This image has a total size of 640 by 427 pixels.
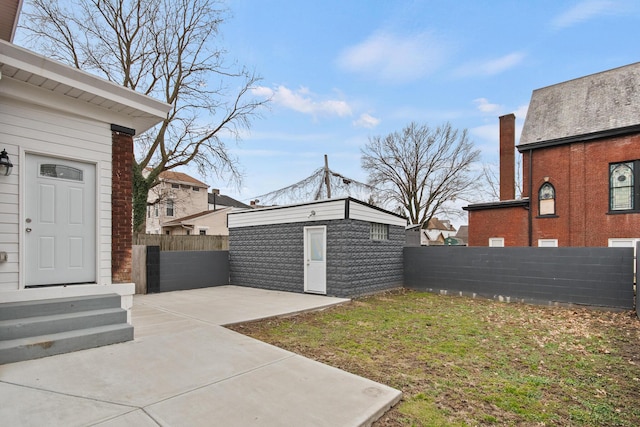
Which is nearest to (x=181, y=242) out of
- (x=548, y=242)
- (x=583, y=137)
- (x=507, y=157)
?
(x=548, y=242)

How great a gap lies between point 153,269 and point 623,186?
16.7m

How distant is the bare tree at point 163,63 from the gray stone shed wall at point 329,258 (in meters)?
6.06

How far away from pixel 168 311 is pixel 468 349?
6.03 m

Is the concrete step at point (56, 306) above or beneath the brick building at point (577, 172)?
beneath

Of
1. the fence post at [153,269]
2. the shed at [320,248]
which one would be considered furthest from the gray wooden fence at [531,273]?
the fence post at [153,269]

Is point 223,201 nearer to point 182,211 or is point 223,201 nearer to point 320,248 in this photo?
point 182,211

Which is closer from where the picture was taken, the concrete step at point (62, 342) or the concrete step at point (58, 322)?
the concrete step at point (62, 342)

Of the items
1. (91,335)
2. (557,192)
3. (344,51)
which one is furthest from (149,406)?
(557,192)

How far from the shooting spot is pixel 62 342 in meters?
4.05

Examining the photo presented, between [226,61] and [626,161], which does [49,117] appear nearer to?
[226,61]

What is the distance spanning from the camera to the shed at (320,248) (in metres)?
9.27

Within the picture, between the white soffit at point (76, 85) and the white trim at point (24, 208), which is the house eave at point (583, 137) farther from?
the white trim at point (24, 208)


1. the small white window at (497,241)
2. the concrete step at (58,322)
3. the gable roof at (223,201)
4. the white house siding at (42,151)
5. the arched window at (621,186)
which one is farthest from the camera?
the gable roof at (223,201)

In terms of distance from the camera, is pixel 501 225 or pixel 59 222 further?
pixel 501 225
